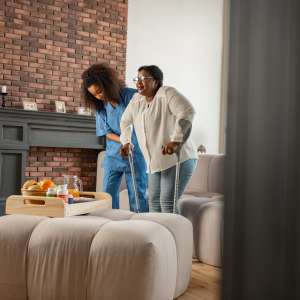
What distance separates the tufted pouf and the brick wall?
3506mm

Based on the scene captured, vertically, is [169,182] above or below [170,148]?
below

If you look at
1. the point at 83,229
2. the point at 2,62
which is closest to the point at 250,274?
the point at 83,229

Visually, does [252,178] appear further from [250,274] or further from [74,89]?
[74,89]

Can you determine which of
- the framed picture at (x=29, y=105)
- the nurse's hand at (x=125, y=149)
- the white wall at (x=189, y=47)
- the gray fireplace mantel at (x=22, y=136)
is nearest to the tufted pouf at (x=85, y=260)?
the nurse's hand at (x=125, y=149)

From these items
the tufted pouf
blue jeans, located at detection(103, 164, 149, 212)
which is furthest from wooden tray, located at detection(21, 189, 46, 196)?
blue jeans, located at detection(103, 164, 149, 212)

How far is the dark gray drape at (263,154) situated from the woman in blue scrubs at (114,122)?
302 centimetres

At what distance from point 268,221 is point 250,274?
0.06 metres

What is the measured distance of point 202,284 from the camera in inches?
107

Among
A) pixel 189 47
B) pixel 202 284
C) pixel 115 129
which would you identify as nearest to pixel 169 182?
pixel 202 284

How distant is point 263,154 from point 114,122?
10.7 feet

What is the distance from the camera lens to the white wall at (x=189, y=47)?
6.34m

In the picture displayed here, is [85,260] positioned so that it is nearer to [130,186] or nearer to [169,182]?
[169,182]

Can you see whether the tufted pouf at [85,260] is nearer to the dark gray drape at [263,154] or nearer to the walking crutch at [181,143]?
the walking crutch at [181,143]

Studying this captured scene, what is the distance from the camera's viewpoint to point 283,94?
0.50 m
